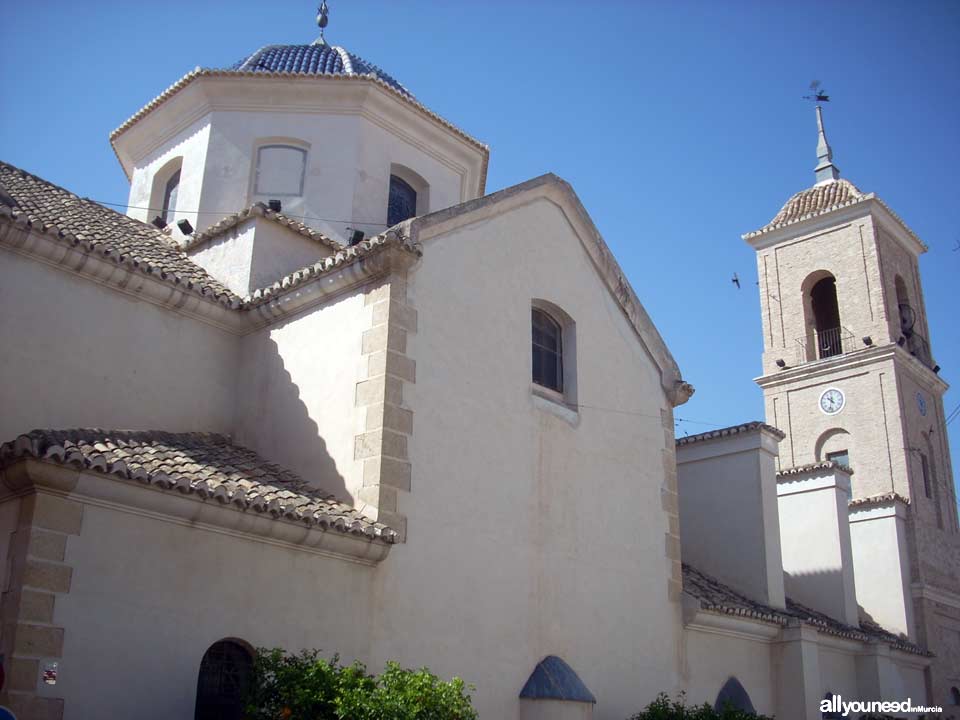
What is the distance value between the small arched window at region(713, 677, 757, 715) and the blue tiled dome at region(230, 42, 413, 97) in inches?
427

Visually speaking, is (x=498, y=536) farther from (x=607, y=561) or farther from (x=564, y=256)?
(x=564, y=256)

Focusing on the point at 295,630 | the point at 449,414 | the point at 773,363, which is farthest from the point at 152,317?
the point at 773,363

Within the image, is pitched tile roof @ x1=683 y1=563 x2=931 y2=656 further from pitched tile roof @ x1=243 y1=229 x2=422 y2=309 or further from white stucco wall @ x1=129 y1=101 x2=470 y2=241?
white stucco wall @ x1=129 y1=101 x2=470 y2=241

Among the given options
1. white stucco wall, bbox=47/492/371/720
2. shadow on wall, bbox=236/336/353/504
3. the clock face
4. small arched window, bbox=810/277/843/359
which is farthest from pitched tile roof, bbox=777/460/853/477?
white stucco wall, bbox=47/492/371/720

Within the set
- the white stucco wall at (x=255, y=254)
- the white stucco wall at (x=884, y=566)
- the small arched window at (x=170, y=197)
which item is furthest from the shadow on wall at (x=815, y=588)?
the small arched window at (x=170, y=197)

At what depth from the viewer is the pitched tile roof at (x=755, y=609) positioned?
1505cm

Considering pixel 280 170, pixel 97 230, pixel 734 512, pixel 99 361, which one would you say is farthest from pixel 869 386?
pixel 99 361

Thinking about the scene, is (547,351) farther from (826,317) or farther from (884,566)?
(826,317)

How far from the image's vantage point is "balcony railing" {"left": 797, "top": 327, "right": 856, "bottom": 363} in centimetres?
3212

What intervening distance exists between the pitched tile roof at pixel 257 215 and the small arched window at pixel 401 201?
6.31 feet

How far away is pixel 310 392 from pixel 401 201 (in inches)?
242

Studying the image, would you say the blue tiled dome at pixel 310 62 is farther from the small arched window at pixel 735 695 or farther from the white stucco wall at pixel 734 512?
the small arched window at pixel 735 695

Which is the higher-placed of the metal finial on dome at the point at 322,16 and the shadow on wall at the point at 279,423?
the metal finial on dome at the point at 322,16

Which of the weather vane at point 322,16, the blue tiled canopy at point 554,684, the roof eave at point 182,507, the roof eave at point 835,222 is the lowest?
the blue tiled canopy at point 554,684
